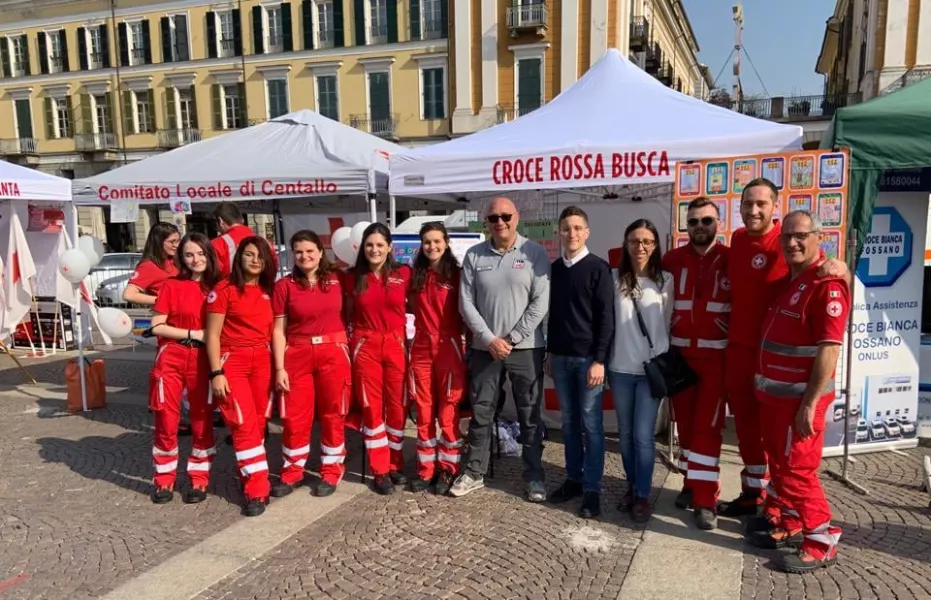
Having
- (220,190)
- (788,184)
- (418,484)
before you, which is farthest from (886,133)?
(220,190)

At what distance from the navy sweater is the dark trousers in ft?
0.85

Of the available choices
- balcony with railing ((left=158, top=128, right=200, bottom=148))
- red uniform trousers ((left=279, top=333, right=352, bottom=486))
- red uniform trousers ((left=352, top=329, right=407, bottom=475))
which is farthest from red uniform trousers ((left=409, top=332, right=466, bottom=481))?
balcony with railing ((left=158, top=128, right=200, bottom=148))

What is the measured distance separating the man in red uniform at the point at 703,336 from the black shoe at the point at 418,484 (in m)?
1.67

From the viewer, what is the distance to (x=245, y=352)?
3.87 m

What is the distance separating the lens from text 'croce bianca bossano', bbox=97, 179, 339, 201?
585 cm

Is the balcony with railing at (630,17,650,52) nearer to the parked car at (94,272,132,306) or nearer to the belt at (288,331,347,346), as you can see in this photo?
the parked car at (94,272,132,306)

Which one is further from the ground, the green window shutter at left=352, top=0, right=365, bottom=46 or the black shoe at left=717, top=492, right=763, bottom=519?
the green window shutter at left=352, top=0, right=365, bottom=46

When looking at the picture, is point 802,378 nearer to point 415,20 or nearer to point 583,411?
point 583,411

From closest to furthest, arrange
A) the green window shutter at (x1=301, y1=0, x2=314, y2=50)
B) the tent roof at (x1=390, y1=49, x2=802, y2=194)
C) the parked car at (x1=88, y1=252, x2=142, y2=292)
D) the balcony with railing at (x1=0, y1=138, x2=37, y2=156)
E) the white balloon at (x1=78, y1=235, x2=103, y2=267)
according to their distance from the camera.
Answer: the tent roof at (x1=390, y1=49, x2=802, y2=194) → the white balloon at (x1=78, y1=235, x2=103, y2=267) → the parked car at (x1=88, y1=252, x2=142, y2=292) → the green window shutter at (x1=301, y1=0, x2=314, y2=50) → the balcony with railing at (x1=0, y1=138, x2=37, y2=156)

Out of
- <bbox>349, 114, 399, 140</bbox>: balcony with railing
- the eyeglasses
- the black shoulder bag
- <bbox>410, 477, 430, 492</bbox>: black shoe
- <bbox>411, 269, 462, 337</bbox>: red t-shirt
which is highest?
<bbox>349, 114, 399, 140</bbox>: balcony with railing

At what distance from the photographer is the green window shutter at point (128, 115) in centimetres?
3219

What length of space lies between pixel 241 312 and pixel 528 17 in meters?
24.9

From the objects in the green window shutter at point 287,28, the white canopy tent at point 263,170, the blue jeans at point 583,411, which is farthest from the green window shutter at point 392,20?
the blue jeans at point 583,411

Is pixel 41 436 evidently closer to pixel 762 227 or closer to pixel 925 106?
pixel 762 227
